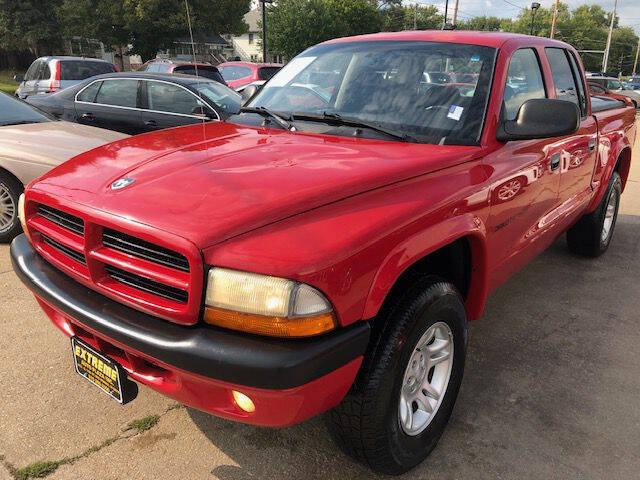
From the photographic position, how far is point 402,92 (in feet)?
9.04

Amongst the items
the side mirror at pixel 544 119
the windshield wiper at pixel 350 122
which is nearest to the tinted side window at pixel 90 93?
the windshield wiper at pixel 350 122

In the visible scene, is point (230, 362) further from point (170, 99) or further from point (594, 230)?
point (170, 99)

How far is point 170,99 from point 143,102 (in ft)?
1.33

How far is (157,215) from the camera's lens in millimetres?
1828

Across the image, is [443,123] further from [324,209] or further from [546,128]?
[324,209]

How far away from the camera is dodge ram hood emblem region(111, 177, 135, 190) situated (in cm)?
206

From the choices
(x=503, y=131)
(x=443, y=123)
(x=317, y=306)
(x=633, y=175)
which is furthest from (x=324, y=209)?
(x=633, y=175)

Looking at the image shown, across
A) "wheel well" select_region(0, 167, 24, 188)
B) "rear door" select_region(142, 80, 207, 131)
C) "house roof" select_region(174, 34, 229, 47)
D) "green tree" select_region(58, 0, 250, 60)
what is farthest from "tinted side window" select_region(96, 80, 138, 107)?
"house roof" select_region(174, 34, 229, 47)

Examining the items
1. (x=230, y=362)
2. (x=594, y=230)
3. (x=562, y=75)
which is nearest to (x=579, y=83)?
(x=562, y=75)

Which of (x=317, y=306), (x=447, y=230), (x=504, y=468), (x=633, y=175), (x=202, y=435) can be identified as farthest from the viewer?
(x=633, y=175)

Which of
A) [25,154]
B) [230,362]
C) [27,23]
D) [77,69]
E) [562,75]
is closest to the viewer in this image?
[230,362]

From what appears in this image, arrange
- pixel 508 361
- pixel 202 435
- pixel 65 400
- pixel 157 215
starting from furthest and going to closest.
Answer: pixel 508 361 → pixel 65 400 → pixel 202 435 → pixel 157 215

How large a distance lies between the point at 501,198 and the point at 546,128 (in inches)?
14.7

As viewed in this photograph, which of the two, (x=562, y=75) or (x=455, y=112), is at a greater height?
(x=562, y=75)
